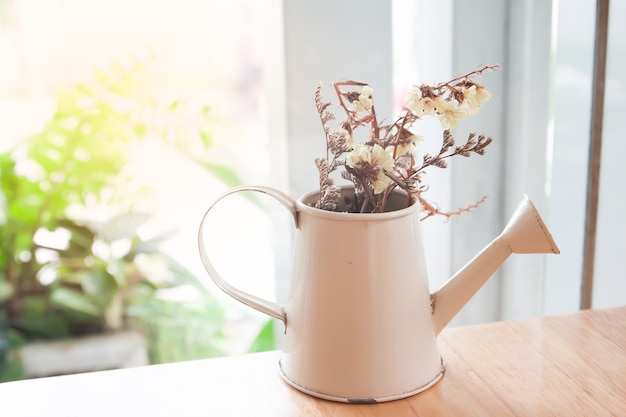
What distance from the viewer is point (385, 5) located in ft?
4.25

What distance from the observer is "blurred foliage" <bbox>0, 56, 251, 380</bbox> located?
139 centimetres

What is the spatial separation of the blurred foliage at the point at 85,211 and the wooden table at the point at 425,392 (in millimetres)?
671

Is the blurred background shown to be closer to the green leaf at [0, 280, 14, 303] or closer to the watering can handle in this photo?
the green leaf at [0, 280, 14, 303]

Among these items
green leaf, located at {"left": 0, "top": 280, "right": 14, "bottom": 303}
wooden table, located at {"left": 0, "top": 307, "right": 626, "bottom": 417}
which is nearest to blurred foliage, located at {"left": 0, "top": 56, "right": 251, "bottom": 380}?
green leaf, located at {"left": 0, "top": 280, "right": 14, "bottom": 303}

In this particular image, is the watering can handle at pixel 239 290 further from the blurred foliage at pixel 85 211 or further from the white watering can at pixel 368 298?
the blurred foliage at pixel 85 211

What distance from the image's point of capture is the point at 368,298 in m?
0.69

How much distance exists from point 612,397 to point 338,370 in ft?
0.87

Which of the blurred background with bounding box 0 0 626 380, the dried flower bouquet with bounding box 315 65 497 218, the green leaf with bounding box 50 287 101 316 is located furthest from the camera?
the green leaf with bounding box 50 287 101 316

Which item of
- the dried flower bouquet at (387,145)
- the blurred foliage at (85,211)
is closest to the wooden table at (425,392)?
the dried flower bouquet at (387,145)

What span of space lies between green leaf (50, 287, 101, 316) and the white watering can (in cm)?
79

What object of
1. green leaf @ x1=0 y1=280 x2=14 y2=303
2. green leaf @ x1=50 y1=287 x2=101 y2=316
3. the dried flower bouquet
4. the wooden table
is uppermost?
the dried flower bouquet

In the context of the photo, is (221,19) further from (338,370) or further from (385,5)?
(338,370)

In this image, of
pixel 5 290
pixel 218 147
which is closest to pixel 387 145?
pixel 218 147

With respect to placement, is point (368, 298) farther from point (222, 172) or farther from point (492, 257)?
point (222, 172)
